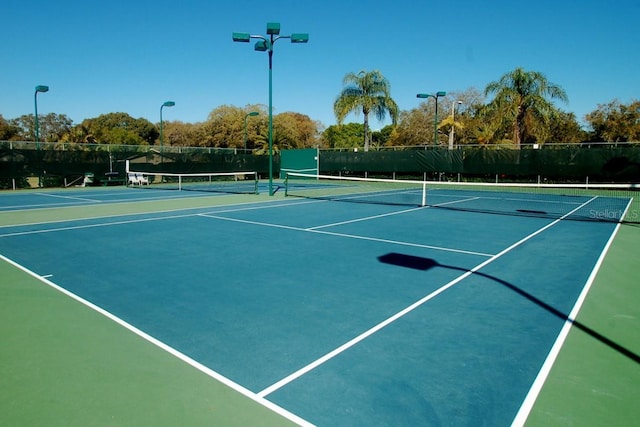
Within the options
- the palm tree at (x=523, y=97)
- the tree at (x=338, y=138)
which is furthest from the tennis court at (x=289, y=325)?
the tree at (x=338, y=138)

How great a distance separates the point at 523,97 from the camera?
31.7 metres

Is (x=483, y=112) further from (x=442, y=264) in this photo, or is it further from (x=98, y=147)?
(x=442, y=264)

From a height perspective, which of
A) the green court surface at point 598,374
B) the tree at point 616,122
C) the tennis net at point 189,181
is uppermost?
the tree at point 616,122

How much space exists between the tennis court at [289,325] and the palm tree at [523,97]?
2411 centimetres

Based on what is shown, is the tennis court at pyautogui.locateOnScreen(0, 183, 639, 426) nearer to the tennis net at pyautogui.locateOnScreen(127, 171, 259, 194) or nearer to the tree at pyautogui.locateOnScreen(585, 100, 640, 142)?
the tennis net at pyautogui.locateOnScreen(127, 171, 259, 194)

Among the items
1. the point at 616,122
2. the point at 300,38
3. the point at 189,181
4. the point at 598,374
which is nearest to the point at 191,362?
the point at 598,374

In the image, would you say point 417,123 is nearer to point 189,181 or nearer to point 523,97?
point 523,97

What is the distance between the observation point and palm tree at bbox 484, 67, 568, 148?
1228 inches

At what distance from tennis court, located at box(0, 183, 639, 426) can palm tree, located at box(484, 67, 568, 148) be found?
24.1m

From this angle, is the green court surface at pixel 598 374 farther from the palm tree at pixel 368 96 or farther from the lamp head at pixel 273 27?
the palm tree at pixel 368 96

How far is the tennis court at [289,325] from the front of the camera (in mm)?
3340

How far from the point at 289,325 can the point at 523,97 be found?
3194 cm

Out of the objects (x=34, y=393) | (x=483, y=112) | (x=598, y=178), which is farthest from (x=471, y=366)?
(x=483, y=112)

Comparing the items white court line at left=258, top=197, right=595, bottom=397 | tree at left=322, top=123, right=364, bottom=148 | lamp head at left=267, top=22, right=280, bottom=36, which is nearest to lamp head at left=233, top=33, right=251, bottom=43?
lamp head at left=267, top=22, right=280, bottom=36
